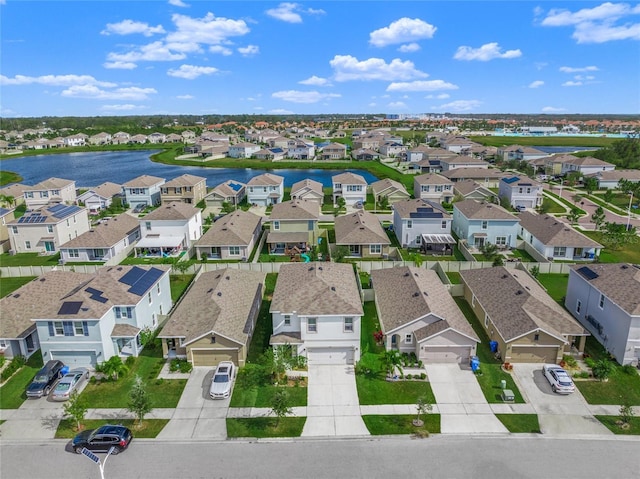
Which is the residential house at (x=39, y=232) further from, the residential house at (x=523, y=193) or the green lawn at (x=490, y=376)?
the residential house at (x=523, y=193)

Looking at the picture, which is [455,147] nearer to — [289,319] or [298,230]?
[298,230]

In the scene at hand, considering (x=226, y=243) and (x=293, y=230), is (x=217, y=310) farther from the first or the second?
(x=293, y=230)

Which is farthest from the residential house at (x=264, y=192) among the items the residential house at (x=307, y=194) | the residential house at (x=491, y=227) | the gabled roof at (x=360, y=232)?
the residential house at (x=491, y=227)

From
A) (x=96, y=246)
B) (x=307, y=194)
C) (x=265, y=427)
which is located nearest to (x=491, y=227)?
(x=307, y=194)

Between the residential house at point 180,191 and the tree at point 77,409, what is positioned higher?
the residential house at point 180,191

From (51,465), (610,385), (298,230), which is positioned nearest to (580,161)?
(298,230)
